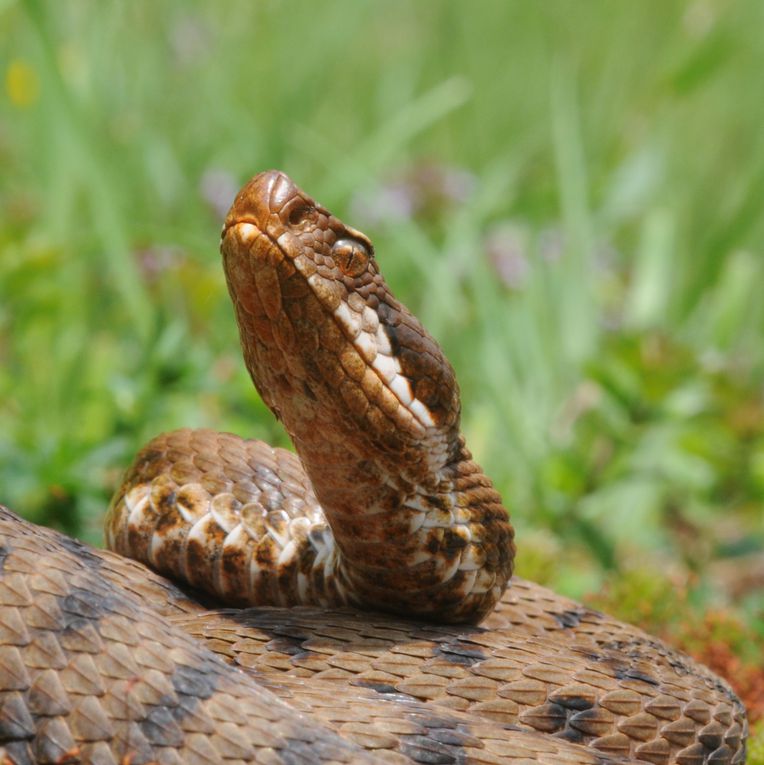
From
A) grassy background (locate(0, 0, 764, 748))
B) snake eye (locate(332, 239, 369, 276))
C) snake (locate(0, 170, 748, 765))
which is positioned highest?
grassy background (locate(0, 0, 764, 748))

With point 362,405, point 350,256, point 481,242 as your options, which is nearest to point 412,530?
point 362,405

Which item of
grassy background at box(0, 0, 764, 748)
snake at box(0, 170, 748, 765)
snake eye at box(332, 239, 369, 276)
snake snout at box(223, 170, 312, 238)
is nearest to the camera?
snake at box(0, 170, 748, 765)

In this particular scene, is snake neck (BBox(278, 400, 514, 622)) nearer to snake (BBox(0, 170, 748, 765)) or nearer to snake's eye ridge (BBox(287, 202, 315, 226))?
snake (BBox(0, 170, 748, 765))

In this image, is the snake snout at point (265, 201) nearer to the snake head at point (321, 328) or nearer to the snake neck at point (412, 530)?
the snake head at point (321, 328)

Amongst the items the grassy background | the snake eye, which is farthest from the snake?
the grassy background

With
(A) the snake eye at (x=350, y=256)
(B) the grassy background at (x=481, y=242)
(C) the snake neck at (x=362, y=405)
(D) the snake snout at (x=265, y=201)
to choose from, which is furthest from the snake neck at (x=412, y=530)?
(B) the grassy background at (x=481, y=242)

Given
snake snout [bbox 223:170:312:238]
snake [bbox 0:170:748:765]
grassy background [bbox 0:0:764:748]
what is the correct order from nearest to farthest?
snake [bbox 0:170:748:765] → snake snout [bbox 223:170:312:238] → grassy background [bbox 0:0:764:748]

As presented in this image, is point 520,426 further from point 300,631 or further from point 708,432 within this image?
point 300,631
